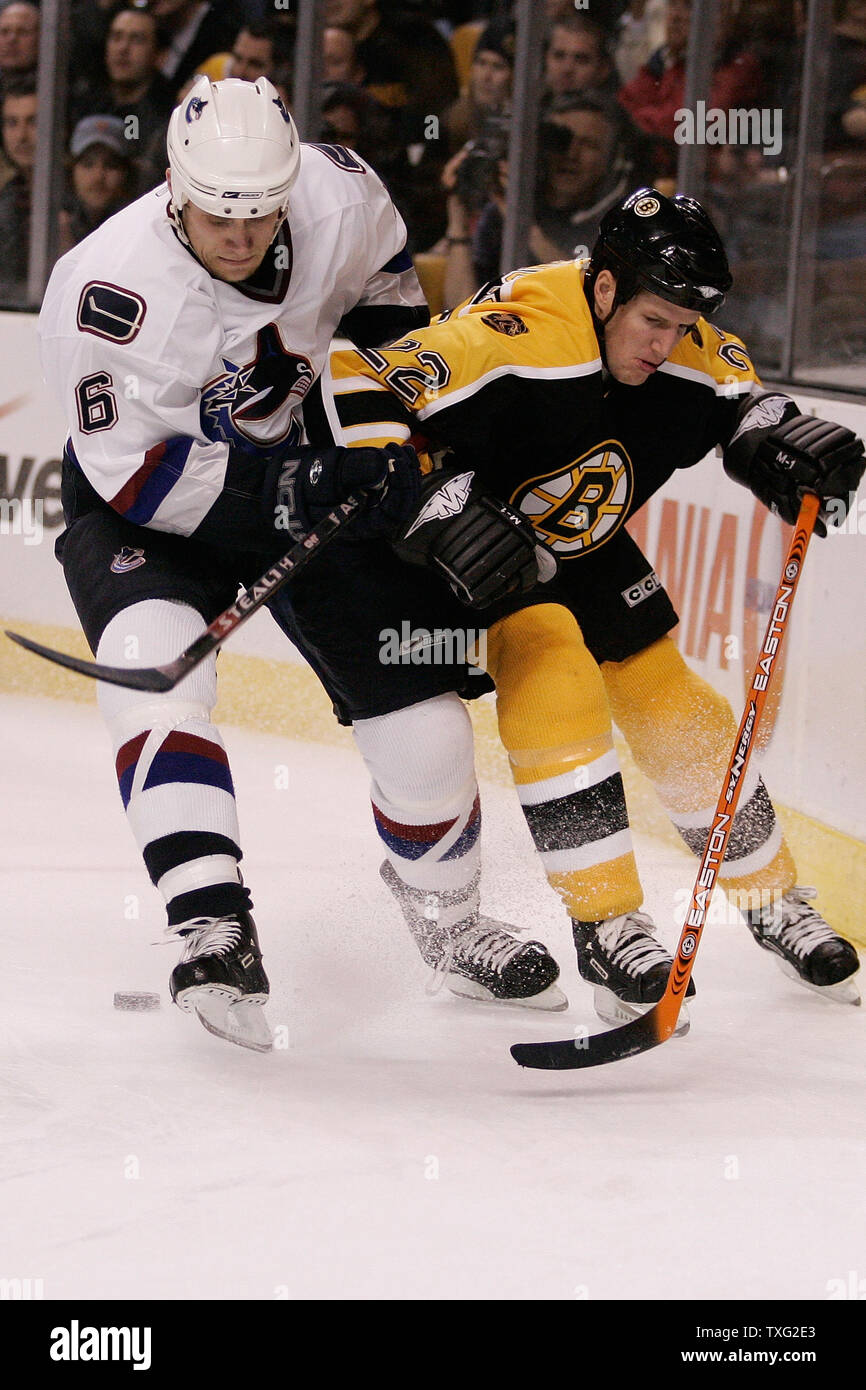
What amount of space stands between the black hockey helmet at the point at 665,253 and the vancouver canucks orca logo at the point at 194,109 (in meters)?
0.57

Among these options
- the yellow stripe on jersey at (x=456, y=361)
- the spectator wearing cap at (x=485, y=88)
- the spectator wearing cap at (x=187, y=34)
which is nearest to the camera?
the yellow stripe on jersey at (x=456, y=361)

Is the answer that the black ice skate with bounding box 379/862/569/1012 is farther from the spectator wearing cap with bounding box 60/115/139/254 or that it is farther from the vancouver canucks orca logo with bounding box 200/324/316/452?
the spectator wearing cap with bounding box 60/115/139/254

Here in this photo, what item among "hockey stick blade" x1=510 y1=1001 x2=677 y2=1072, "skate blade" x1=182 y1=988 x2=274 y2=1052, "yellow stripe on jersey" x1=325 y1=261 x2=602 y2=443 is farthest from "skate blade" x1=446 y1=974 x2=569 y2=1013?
"yellow stripe on jersey" x1=325 y1=261 x2=602 y2=443

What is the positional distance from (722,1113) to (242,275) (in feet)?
4.20

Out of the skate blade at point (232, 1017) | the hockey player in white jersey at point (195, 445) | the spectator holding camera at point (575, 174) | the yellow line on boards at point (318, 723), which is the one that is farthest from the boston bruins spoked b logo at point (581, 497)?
the spectator holding camera at point (575, 174)

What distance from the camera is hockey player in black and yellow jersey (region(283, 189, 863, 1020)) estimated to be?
2.24 m

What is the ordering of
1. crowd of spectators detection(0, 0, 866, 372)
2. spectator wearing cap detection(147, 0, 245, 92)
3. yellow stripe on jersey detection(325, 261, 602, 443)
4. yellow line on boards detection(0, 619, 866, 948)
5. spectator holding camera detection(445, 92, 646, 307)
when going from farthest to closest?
spectator wearing cap detection(147, 0, 245, 92), spectator holding camera detection(445, 92, 646, 307), crowd of spectators detection(0, 0, 866, 372), yellow line on boards detection(0, 619, 866, 948), yellow stripe on jersey detection(325, 261, 602, 443)

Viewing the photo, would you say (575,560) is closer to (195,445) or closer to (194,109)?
(195,445)

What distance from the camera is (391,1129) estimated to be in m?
2.10

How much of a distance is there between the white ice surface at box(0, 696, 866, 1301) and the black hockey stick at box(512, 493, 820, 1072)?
6cm

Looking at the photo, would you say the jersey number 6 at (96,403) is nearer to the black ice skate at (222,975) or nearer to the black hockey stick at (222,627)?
the black hockey stick at (222,627)

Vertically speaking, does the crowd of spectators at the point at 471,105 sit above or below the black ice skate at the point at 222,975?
above

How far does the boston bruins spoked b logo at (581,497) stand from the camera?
234 centimetres

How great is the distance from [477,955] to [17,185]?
3.67m
